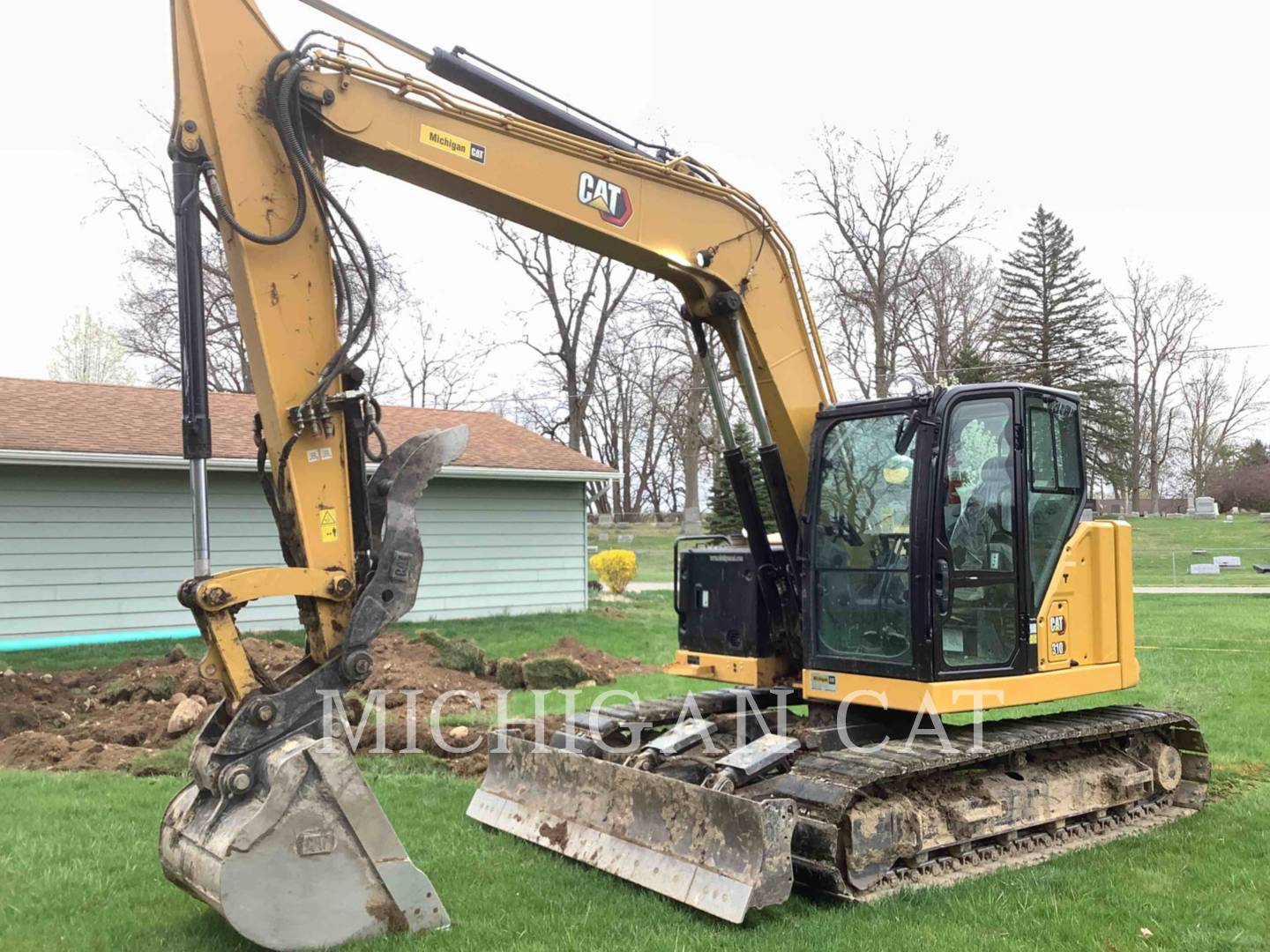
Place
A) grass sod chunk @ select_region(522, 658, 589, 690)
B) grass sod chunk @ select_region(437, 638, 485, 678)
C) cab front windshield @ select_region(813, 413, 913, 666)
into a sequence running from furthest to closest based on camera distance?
grass sod chunk @ select_region(437, 638, 485, 678), grass sod chunk @ select_region(522, 658, 589, 690), cab front windshield @ select_region(813, 413, 913, 666)

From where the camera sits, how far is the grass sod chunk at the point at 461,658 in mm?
11359

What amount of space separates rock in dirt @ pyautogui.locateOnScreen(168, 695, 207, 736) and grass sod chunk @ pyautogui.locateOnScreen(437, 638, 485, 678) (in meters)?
2.83

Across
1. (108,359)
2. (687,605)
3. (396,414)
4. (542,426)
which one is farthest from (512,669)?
(108,359)

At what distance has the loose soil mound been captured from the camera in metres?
8.12

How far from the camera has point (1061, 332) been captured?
4462cm

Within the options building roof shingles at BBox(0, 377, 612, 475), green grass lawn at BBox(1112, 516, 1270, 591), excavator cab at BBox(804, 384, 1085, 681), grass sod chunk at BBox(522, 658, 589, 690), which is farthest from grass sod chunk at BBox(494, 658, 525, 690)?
green grass lawn at BBox(1112, 516, 1270, 591)

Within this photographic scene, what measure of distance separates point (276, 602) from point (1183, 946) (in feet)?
40.6

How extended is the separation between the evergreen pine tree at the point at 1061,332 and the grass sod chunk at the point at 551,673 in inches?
1353

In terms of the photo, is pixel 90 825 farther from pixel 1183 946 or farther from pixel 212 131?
pixel 1183 946

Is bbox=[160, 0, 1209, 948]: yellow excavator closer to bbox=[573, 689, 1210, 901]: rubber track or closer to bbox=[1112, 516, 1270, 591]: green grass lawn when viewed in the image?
bbox=[573, 689, 1210, 901]: rubber track

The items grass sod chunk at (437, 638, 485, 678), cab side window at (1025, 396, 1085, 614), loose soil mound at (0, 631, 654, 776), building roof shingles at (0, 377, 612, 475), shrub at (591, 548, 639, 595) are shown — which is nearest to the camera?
cab side window at (1025, 396, 1085, 614)

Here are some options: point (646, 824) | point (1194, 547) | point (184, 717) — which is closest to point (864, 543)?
point (646, 824)

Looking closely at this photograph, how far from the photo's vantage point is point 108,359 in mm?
46500

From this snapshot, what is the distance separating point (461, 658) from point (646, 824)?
6.36m
